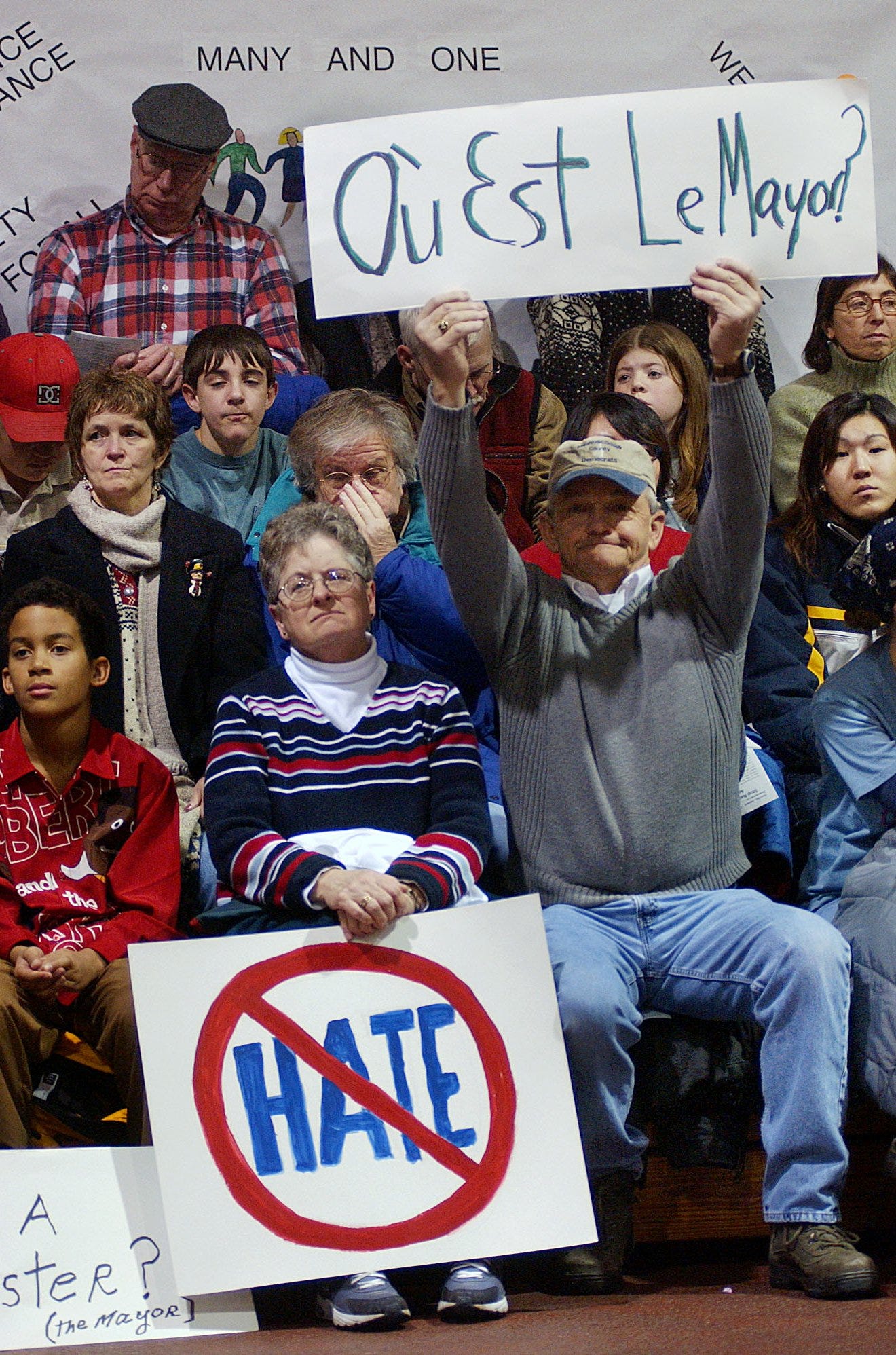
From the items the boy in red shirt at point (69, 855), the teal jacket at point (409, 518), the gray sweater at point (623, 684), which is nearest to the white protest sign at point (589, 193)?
the gray sweater at point (623, 684)

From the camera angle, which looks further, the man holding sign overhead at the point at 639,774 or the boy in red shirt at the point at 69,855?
the boy in red shirt at the point at 69,855

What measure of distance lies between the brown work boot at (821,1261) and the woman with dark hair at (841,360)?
1.88 m

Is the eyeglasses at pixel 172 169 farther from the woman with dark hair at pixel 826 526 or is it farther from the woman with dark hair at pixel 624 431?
the woman with dark hair at pixel 826 526

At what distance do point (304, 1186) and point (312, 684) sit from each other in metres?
0.78

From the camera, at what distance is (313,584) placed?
251 cm

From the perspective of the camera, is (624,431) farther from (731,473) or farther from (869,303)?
(869,303)

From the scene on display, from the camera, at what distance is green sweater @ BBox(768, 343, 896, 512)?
3541 millimetres

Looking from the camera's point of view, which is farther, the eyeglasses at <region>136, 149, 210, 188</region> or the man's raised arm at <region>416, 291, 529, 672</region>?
the eyeglasses at <region>136, 149, 210, 188</region>

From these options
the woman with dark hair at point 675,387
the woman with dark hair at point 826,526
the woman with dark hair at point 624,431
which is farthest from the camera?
the woman with dark hair at point 675,387

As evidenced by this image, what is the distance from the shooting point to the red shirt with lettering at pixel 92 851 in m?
2.48

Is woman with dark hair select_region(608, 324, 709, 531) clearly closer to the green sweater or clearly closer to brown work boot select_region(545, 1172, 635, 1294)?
the green sweater

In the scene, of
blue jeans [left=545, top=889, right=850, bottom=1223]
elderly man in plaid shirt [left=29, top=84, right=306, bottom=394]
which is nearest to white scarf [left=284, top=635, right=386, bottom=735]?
blue jeans [left=545, top=889, right=850, bottom=1223]

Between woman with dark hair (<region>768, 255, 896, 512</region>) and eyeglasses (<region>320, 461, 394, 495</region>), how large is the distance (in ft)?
3.43

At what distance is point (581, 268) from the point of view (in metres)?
2.31
